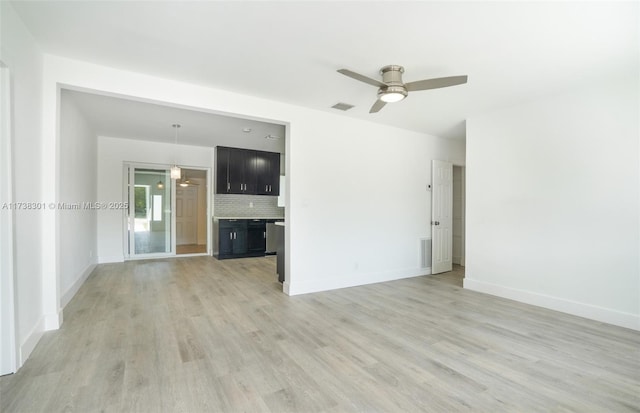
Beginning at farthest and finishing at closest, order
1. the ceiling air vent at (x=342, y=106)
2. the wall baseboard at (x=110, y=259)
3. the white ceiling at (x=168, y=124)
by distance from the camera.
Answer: the wall baseboard at (x=110, y=259), the white ceiling at (x=168, y=124), the ceiling air vent at (x=342, y=106)

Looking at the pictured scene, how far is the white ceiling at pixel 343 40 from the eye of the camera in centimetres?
213

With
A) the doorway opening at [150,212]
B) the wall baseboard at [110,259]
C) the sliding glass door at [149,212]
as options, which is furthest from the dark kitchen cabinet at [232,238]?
the wall baseboard at [110,259]

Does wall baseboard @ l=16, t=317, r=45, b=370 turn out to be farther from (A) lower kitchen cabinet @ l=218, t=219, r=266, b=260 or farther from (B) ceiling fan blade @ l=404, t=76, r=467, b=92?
(A) lower kitchen cabinet @ l=218, t=219, r=266, b=260

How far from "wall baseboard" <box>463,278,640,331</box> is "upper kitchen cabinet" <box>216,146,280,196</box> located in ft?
17.2

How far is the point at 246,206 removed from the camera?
Answer: 26.2 feet

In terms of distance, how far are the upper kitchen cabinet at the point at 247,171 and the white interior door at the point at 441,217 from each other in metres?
4.11

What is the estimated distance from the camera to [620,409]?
1.84 m

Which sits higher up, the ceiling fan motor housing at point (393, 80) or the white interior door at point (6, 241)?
the ceiling fan motor housing at point (393, 80)

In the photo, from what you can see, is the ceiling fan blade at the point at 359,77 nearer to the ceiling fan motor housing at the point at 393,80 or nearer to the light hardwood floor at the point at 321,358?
the ceiling fan motor housing at the point at 393,80

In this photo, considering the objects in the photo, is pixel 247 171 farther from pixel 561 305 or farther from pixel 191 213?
pixel 561 305

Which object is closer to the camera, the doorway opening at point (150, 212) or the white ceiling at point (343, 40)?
the white ceiling at point (343, 40)

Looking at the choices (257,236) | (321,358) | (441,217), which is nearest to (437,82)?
(321,358)

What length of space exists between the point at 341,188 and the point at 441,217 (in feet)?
8.09

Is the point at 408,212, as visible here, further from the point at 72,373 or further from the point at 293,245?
the point at 72,373
